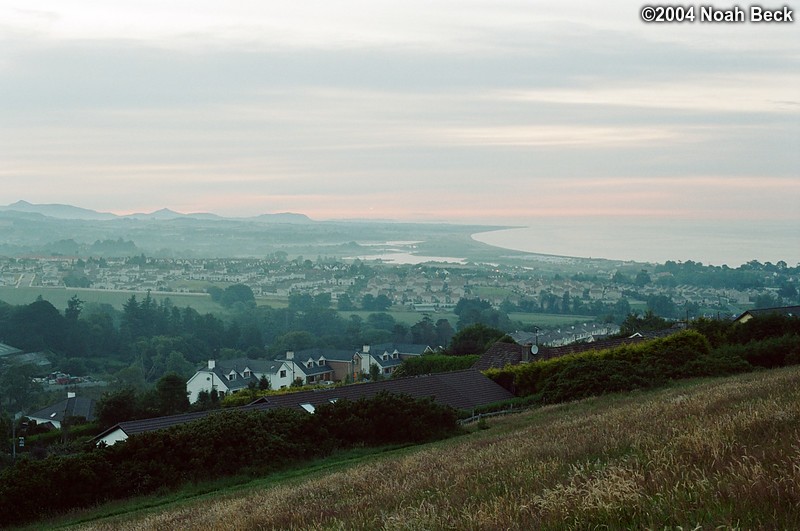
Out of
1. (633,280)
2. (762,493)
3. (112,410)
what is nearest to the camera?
(762,493)

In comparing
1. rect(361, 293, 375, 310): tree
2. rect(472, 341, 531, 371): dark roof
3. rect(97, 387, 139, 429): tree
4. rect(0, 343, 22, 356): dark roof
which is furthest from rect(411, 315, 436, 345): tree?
rect(97, 387, 139, 429): tree

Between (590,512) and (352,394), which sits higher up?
(590,512)

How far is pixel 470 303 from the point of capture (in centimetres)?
13062

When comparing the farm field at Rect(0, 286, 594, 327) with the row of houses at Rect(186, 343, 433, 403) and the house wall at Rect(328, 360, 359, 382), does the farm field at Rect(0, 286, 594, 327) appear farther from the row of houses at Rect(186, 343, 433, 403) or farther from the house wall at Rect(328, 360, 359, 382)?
the house wall at Rect(328, 360, 359, 382)

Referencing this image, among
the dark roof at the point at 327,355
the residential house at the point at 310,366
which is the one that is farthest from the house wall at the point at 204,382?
the dark roof at the point at 327,355

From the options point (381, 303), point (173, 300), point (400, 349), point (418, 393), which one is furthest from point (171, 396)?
point (173, 300)

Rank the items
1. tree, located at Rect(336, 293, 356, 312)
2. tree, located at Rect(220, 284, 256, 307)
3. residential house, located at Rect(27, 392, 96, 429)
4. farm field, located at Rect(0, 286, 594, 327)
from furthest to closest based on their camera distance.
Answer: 1. tree, located at Rect(220, 284, 256, 307)
2. tree, located at Rect(336, 293, 356, 312)
3. farm field, located at Rect(0, 286, 594, 327)
4. residential house, located at Rect(27, 392, 96, 429)

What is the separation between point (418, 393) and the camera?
28562 millimetres

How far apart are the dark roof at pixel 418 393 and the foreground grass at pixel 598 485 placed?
46.1 feet

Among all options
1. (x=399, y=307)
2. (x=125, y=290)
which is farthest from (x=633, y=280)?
(x=125, y=290)

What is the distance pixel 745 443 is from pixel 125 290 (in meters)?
178

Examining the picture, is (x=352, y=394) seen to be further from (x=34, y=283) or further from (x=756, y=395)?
(x=34, y=283)

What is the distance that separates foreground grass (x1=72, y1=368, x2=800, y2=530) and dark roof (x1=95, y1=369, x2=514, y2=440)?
46.1 ft

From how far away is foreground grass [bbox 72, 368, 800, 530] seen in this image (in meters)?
5.10
